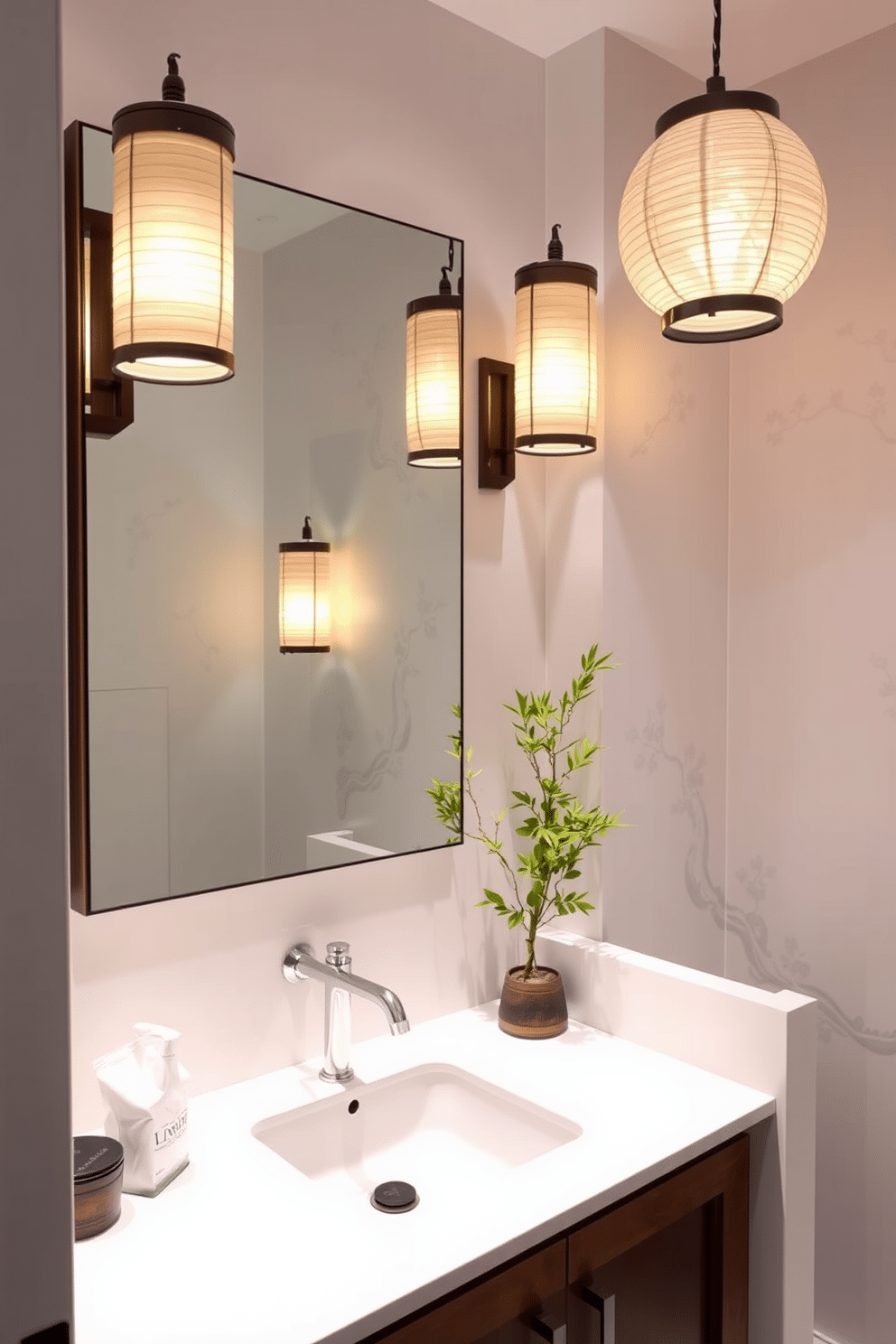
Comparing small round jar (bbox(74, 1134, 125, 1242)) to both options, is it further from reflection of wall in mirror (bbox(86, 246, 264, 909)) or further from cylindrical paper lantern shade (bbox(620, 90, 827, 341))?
cylindrical paper lantern shade (bbox(620, 90, 827, 341))

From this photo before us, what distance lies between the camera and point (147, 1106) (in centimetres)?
118

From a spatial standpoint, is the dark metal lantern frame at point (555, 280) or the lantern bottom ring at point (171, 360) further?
the dark metal lantern frame at point (555, 280)

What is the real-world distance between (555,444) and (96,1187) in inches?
48.6

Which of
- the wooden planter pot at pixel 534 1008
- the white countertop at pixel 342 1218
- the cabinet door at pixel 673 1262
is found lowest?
the cabinet door at pixel 673 1262

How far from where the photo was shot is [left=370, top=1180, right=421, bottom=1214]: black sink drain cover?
1321 mm

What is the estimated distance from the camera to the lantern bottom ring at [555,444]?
1667 mm

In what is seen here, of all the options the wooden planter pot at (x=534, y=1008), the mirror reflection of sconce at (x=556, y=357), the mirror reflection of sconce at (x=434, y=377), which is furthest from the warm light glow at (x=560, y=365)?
the wooden planter pot at (x=534, y=1008)

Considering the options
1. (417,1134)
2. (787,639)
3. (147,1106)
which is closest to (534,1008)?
(417,1134)

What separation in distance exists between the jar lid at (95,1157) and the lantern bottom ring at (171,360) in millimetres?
922

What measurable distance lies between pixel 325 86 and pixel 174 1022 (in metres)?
1.40

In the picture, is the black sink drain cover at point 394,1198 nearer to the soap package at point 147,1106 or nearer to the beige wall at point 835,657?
the soap package at point 147,1106

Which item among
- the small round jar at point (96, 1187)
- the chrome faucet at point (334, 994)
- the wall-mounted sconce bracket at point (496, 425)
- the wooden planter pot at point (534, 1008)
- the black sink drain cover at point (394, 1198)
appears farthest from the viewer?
the wall-mounted sconce bracket at point (496, 425)

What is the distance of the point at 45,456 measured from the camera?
0.53 m

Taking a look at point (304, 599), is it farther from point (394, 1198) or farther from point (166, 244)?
point (394, 1198)
